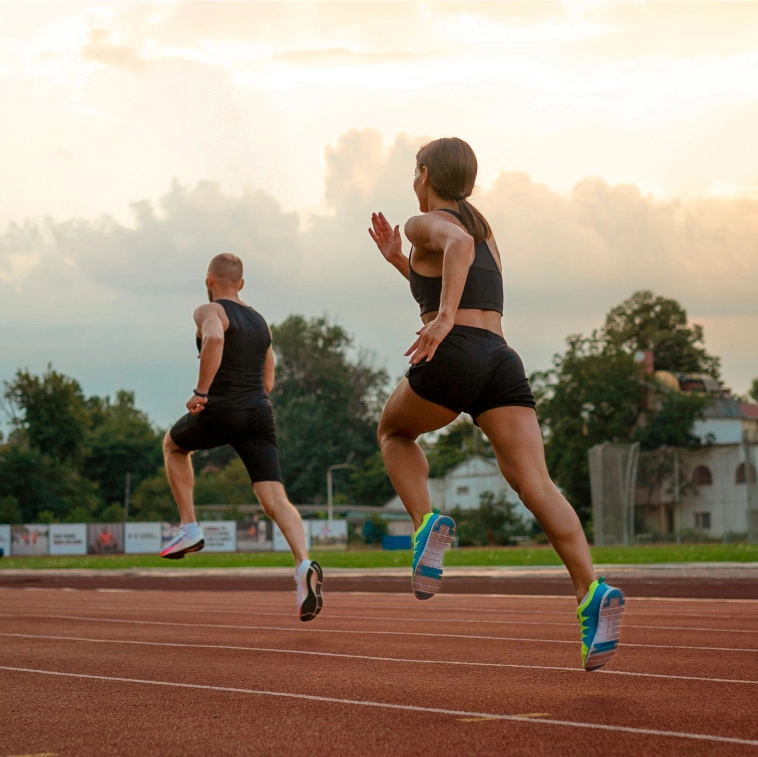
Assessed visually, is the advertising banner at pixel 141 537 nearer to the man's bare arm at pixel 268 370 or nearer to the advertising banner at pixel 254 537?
the advertising banner at pixel 254 537

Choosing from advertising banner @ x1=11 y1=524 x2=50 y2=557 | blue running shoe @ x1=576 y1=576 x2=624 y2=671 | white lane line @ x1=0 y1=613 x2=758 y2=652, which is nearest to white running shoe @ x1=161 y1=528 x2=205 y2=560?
white lane line @ x1=0 y1=613 x2=758 y2=652

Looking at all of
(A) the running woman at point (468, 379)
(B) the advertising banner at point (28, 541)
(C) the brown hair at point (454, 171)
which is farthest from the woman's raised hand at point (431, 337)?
(B) the advertising banner at point (28, 541)

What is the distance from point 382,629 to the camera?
25.3 feet

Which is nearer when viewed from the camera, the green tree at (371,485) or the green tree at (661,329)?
the green tree at (661,329)

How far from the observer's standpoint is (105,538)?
52844 mm

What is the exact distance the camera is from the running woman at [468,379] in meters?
4.38

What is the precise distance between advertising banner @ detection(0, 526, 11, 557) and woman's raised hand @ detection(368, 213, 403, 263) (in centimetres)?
4925

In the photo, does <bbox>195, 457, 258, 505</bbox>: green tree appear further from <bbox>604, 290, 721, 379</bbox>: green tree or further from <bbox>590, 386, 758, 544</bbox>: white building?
<bbox>590, 386, 758, 544</bbox>: white building

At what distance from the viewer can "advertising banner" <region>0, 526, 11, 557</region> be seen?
51.4 meters

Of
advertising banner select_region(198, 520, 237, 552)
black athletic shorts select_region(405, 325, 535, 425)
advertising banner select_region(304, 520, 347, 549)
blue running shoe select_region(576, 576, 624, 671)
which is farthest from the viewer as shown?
advertising banner select_region(304, 520, 347, 549)

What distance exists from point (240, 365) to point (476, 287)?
131 inches

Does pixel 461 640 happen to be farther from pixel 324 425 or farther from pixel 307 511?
pixel 324 425

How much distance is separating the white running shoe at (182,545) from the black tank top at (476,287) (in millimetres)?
3548

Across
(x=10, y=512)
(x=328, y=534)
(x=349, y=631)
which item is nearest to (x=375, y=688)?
(x=349, y=631)
